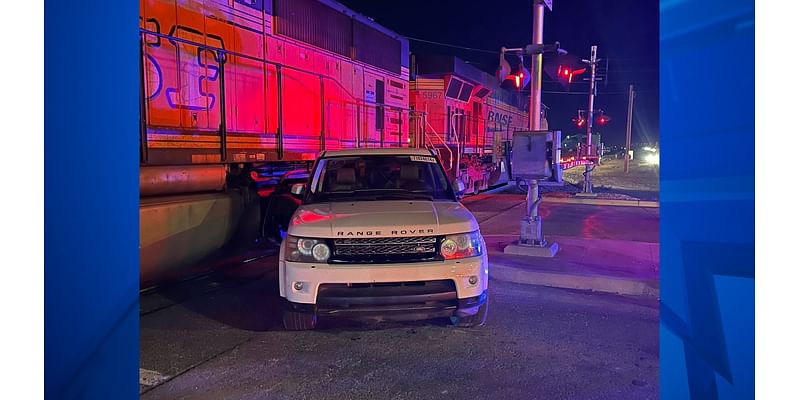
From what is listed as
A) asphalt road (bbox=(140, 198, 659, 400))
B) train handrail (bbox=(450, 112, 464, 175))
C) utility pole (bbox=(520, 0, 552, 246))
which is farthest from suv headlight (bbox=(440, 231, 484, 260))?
train handrail (bbox=(450, 112, 464, 175))

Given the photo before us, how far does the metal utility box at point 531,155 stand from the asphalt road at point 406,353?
2.41 metres

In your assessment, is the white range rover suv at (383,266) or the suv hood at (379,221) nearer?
the white range rover suv at (383,266)

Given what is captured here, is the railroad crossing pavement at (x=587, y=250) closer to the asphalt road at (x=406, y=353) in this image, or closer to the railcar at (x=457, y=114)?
the asphalt road at (x=406, y=353)

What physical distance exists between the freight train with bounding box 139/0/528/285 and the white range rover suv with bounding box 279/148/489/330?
2.32m

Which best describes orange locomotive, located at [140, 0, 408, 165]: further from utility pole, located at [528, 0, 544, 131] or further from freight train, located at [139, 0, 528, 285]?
utility pole, located at [528, 0, 544, 131]

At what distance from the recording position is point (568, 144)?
146 feet

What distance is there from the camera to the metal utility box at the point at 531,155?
8.48 metres

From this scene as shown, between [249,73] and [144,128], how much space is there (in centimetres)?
264

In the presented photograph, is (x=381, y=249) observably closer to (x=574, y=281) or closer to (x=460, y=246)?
(x=460, y=246)

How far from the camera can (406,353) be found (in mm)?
4895

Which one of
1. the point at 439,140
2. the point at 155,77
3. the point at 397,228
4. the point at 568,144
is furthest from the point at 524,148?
the point at 568,144
